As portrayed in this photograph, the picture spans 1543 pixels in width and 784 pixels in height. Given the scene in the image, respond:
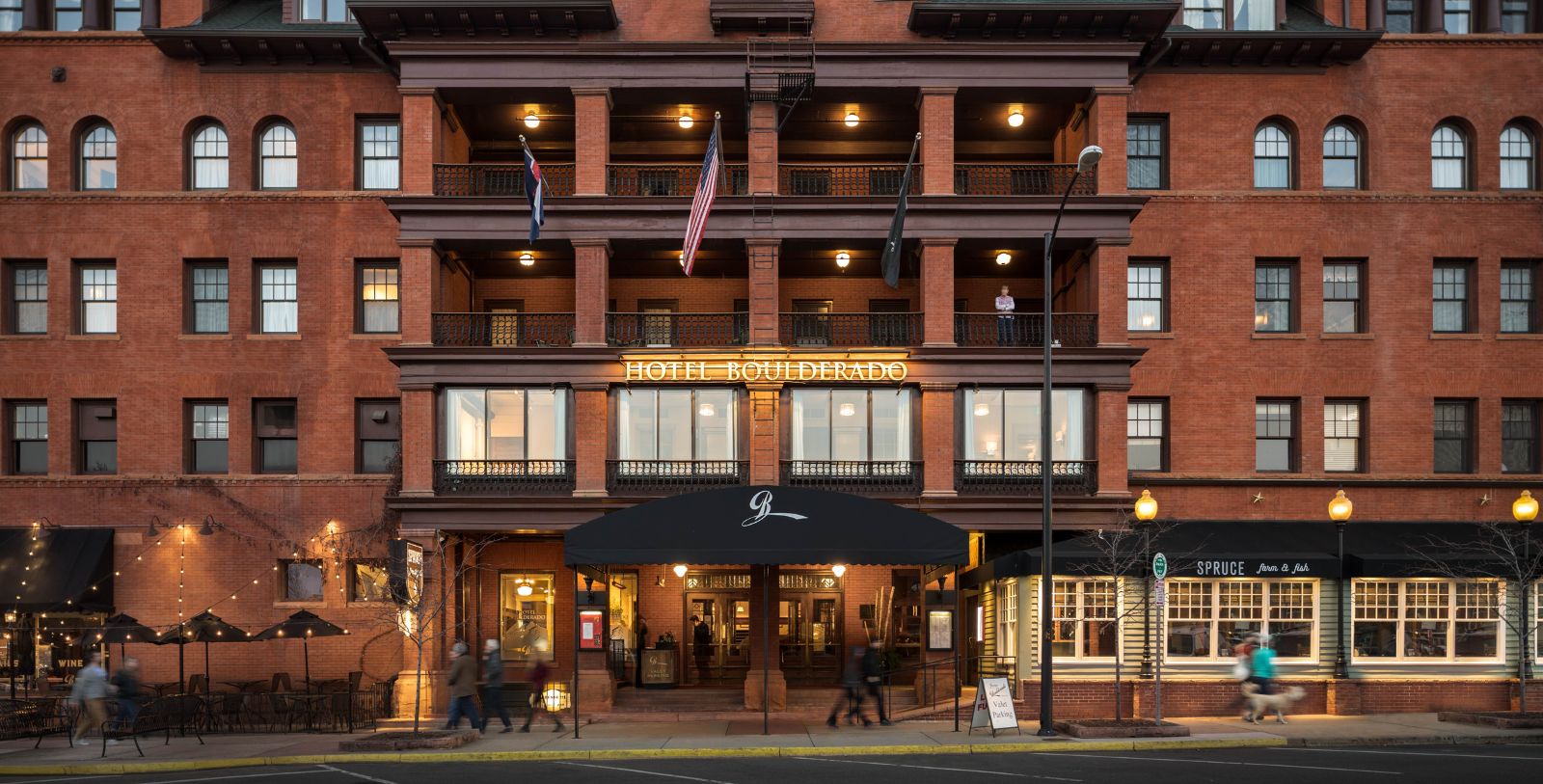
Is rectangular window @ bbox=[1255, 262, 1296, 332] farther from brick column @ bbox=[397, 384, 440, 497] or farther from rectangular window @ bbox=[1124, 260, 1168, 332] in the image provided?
brick column @ bbox=[397, 384, 440, 497]

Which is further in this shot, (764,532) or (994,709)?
(764,532)

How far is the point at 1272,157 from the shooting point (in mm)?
34094

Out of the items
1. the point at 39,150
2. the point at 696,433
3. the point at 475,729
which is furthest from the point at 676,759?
the point at 39,150

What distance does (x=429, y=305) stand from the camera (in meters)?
31.8

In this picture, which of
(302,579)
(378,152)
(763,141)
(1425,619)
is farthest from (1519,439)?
(302,579)

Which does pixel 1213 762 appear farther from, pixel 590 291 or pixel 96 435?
pixel 96 435

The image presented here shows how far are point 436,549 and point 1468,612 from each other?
24893 millimetres

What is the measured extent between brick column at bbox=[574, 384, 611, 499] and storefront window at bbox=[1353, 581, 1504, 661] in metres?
18.4

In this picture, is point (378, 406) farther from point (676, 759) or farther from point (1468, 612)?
point (1468, 612)

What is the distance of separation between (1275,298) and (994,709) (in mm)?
15748

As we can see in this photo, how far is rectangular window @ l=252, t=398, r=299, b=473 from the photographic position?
3416 centimetres

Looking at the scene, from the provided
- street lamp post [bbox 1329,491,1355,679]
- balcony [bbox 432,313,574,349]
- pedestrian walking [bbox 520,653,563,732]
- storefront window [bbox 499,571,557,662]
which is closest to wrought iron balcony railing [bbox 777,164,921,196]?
balcony [bbox 432,313,574,349]

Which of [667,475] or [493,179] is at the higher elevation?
[493,179]

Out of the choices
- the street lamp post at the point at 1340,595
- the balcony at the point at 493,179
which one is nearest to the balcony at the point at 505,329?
the balcony at the point at 493,179
